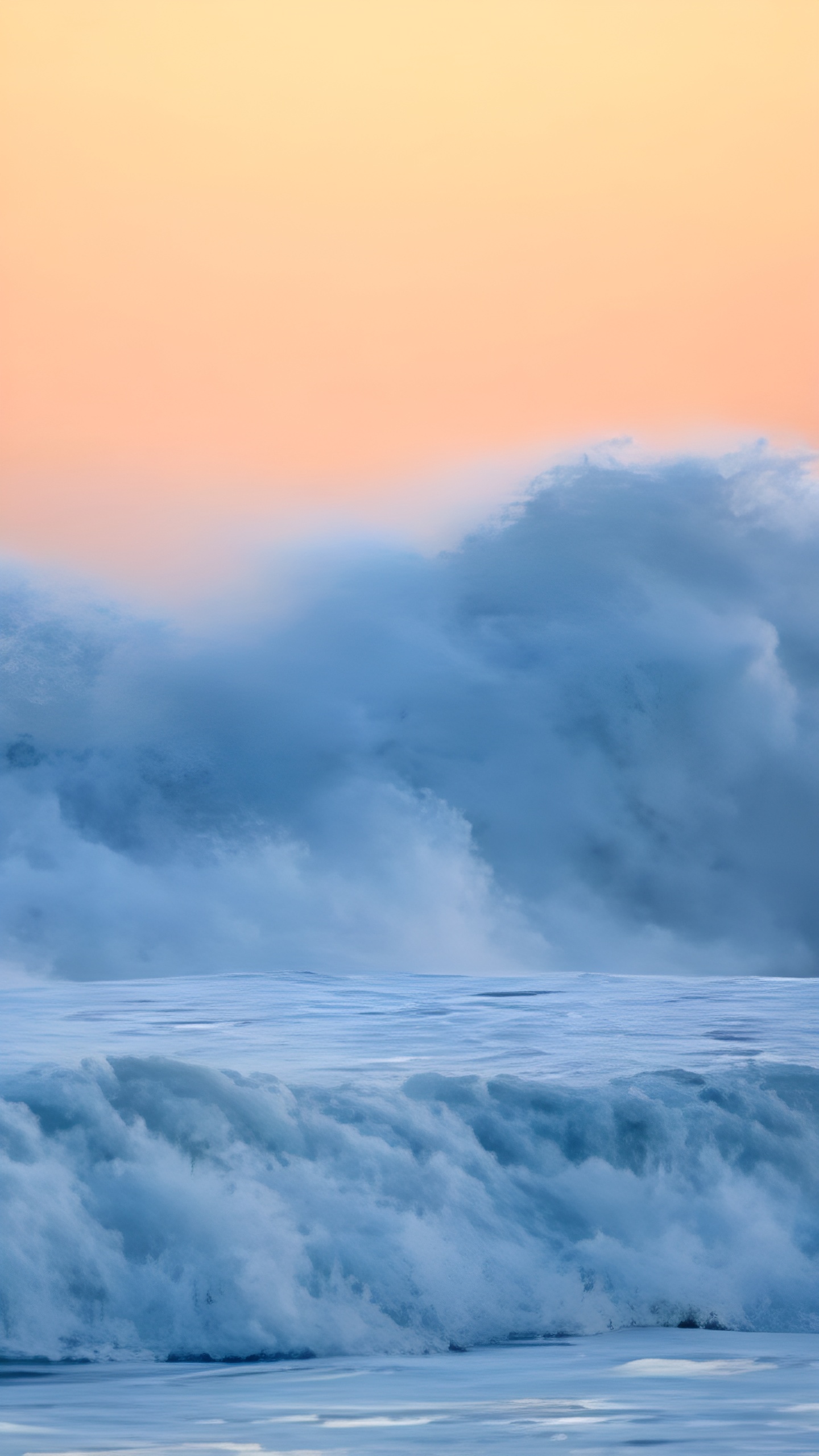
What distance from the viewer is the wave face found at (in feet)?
15.4

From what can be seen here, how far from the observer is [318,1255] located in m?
4.92

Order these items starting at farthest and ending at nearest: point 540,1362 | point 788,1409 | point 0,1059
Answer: point 0,1059, point 540,1362, point 788,1409

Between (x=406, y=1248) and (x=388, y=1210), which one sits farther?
(x=388, y=1210)

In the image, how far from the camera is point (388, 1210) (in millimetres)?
5188

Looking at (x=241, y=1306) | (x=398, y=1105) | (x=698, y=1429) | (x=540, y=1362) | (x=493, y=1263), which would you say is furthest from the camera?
(x=398, y=1105)

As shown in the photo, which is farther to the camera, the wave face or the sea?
the wave face

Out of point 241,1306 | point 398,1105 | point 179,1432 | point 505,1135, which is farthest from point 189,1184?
point 179,1432

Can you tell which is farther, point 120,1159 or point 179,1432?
point 120,1159

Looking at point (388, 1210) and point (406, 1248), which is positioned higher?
point (388, 1210)

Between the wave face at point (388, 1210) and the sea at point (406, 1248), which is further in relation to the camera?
the wave face at point (388, 1210)

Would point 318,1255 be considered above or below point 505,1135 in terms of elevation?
below

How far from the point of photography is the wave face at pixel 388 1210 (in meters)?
4.70

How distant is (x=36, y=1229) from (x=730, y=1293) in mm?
2450

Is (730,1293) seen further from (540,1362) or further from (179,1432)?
(179,1432)
